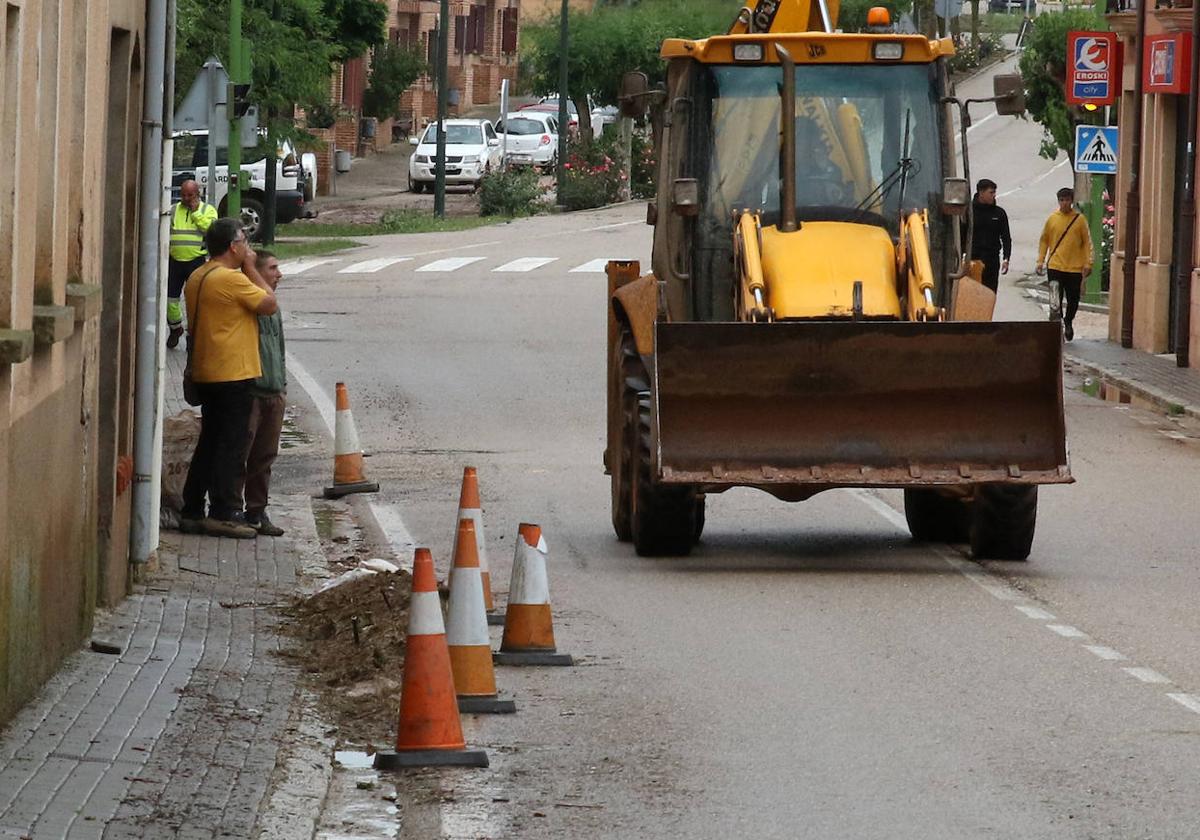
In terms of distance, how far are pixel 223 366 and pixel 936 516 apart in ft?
13.7

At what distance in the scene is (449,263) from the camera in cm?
4278

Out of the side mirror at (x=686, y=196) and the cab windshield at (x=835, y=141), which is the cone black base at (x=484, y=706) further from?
the cab windshield at (x=835, y=141)

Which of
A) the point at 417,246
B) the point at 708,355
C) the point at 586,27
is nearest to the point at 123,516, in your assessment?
the point at 708,355

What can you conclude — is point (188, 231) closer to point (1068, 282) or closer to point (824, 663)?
point (1068, 282)

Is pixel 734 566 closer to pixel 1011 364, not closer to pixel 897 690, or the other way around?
pixel 1011 364

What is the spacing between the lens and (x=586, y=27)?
6538cm

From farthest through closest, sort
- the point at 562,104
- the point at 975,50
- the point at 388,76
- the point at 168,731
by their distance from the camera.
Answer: the point at 975,50 < the point at 388,76 < the point at 562,104 < the point at 168,731

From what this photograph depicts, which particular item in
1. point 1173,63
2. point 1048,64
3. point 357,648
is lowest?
point 357,648

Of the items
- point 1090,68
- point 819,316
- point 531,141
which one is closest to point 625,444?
point 819,316

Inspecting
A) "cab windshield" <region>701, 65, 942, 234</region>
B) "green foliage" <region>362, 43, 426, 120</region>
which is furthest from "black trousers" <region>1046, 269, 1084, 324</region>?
"green foliage" <region>362, 43, 426, 120</region>

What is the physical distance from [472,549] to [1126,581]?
5012 millimetres

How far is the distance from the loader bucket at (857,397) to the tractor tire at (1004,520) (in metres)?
0.14

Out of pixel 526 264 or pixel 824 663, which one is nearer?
pixel 824 663

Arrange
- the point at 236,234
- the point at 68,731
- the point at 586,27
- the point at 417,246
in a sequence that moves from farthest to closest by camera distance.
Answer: the point at 586,27 < the point at 417,246 < the point at 236,234 < the point at 68,731
